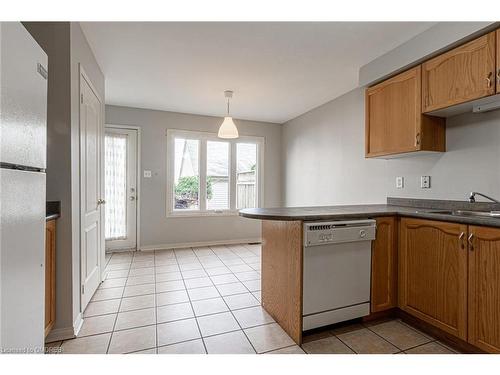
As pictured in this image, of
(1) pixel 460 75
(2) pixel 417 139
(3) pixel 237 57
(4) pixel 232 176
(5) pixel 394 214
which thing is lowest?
(5) pixel 394 214

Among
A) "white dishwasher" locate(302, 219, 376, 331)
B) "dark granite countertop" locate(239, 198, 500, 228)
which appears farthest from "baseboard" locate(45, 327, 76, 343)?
"white dishwasher" locate(302, 219, 376, 331)

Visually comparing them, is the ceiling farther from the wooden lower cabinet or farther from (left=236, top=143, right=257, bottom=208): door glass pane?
the wooden lower cabinet

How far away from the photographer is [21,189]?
1.00 m

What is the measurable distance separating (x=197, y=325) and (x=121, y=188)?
9.88 ft

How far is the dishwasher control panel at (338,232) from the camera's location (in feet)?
5.89

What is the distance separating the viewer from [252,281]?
3.05 metres

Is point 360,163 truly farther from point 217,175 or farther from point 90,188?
point 90,188

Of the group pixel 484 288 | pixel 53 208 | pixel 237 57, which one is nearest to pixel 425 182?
pixel 484 288

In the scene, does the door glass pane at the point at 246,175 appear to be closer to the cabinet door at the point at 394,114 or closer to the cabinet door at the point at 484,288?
the cabinet door at the point at 394,114

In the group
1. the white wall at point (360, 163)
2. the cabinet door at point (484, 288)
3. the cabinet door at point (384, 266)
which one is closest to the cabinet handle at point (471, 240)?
the cabinet door at point (484, 288)

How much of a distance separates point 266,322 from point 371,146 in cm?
202

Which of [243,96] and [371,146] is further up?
[243,96]
